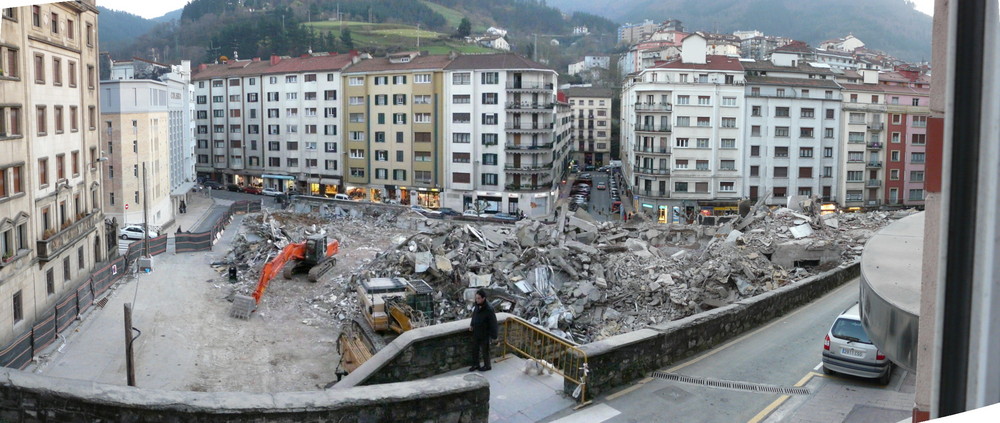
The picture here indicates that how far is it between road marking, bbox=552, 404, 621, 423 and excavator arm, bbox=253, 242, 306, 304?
1829cm

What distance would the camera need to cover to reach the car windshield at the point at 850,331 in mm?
8969

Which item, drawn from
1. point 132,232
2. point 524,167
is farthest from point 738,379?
point 524,167

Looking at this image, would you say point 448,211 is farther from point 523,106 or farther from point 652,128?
point 652,128

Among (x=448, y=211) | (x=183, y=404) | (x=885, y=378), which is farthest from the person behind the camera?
(x=448, y=211)

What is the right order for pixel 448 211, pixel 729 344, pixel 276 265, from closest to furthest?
1. pixel 729 344
2. pixel 276 265
3. pixel 448 211

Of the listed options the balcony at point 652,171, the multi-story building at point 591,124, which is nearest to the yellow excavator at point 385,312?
the balcony at point 652,171

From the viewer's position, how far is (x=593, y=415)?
7637 mm

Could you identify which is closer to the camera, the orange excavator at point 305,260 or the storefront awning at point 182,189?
the orange excavator at point 305,260

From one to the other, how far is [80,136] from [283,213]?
19670mm

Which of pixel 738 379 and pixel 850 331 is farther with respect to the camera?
pixel 850 331

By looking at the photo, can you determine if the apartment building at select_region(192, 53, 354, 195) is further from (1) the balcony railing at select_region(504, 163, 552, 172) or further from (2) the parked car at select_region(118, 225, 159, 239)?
(2) the parked car at select_region(118, 225, 159, 239)

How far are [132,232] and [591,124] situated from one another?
217 ft

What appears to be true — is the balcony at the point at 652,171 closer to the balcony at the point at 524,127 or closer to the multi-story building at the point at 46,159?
the balcony at the point at 524,127

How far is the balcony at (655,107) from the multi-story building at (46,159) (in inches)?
1385
